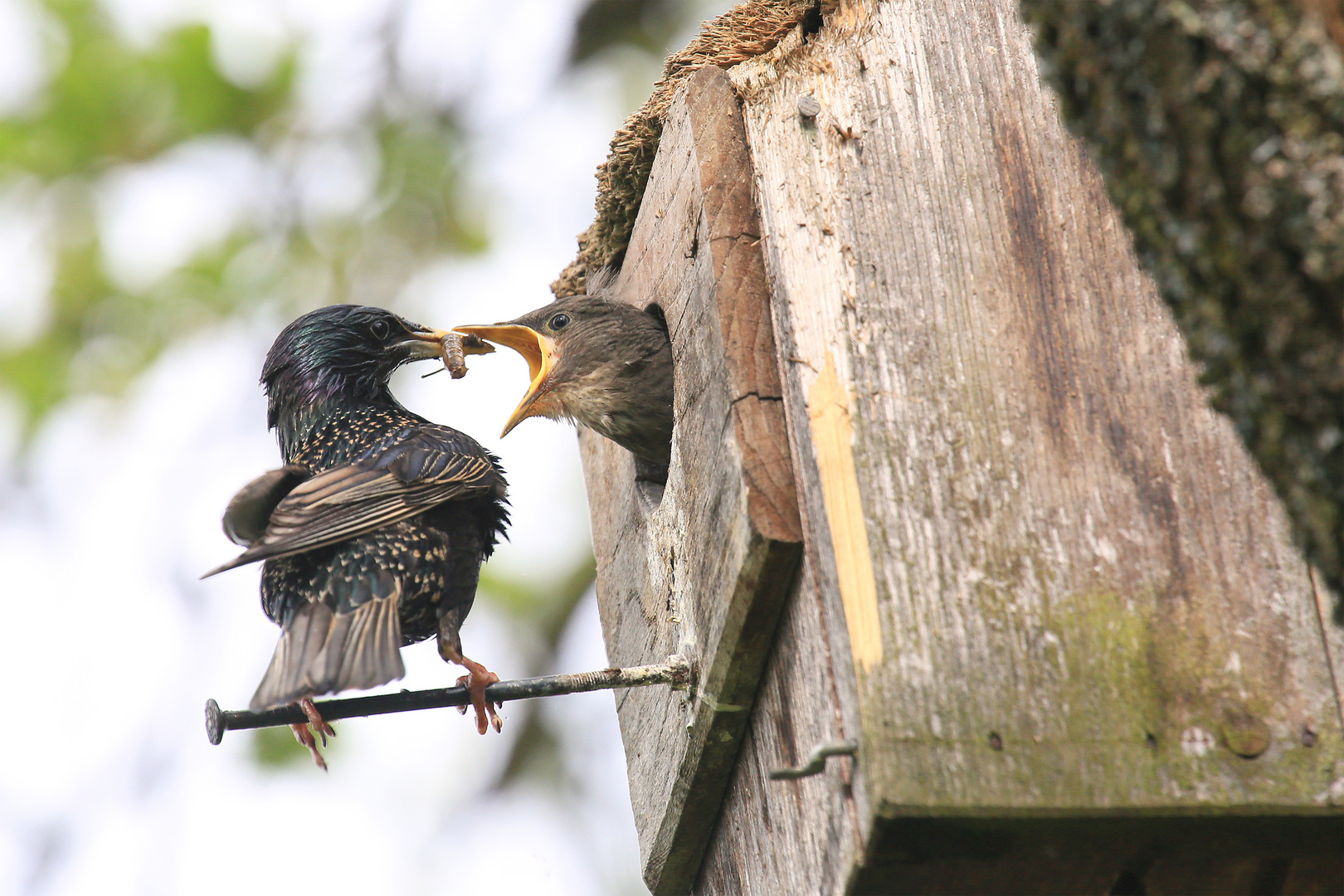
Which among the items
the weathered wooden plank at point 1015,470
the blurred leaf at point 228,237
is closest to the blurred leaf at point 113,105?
the blurred leaf at point 228,237

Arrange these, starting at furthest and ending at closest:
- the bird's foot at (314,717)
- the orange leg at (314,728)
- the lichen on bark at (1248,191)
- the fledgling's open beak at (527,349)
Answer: the fledgling's open beak at (527,349) < the orange leg at (314,728) < the bird's foot at (314,717) < the lichen on bark at (1248,191)

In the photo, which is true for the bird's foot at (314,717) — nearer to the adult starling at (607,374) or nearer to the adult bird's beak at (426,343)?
the adult starling at (607,374)

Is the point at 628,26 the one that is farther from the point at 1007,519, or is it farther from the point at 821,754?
the point at 821,754

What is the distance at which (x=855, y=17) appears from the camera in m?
2.55

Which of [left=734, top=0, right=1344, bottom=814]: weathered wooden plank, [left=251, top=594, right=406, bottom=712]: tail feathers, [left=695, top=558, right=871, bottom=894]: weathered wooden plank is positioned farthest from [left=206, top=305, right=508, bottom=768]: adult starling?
[left=734, top=0, right=1344, bottom=814]: weathered wooden plank

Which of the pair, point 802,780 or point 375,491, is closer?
point 802,780

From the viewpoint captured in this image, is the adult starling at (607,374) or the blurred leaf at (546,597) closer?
the adult starling at (607,374)

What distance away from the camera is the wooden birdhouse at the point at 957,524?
1843 mm

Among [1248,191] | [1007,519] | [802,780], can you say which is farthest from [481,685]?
[1248,191]

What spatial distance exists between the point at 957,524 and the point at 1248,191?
91 cm

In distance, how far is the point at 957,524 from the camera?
200 centimetres

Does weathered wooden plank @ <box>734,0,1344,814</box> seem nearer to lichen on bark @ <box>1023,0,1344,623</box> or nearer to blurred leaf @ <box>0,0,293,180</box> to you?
lichen on bark @ <box>1023,0,1344,623</box>

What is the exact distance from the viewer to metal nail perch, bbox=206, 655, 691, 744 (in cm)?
233

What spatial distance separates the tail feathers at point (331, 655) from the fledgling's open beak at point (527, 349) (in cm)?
65
